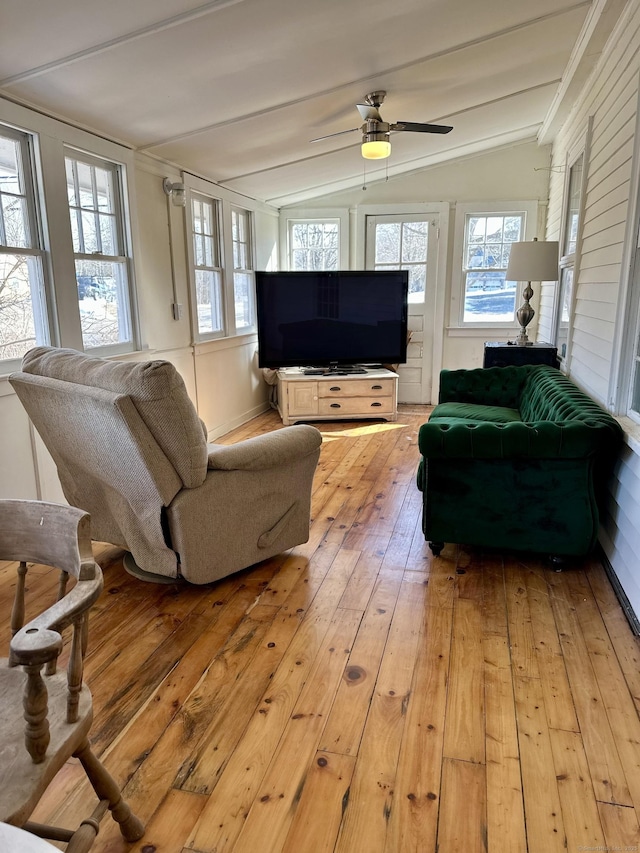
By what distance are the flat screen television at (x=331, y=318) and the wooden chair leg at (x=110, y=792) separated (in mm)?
4618

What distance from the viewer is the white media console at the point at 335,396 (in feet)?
18.7

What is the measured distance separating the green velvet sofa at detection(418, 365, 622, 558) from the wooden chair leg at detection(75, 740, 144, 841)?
5.85 feet

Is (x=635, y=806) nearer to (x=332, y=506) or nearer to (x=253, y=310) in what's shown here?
(x=332, y=506)

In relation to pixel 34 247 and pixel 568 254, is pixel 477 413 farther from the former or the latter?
pixel 34 247

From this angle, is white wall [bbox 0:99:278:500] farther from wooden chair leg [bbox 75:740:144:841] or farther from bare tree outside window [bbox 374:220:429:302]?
wooden chair leg [bbox 75:740:144:841]

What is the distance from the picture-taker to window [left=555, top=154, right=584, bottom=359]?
4270 millimetres

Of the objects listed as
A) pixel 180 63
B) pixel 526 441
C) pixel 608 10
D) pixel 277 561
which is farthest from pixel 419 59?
pixel 277 561

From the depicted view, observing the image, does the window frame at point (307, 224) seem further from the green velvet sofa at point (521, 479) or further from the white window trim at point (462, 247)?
the green velvet sofa at point (521, 479)

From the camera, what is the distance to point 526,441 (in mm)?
2535

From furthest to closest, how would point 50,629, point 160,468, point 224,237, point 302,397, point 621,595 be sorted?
point 302,397, point 224,237, point 621,595, point 160,468, point 50,629

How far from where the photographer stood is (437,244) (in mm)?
6258

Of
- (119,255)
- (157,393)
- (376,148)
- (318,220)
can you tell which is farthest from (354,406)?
(157,393)

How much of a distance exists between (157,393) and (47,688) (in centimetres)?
108

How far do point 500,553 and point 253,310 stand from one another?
4170 millimetres
